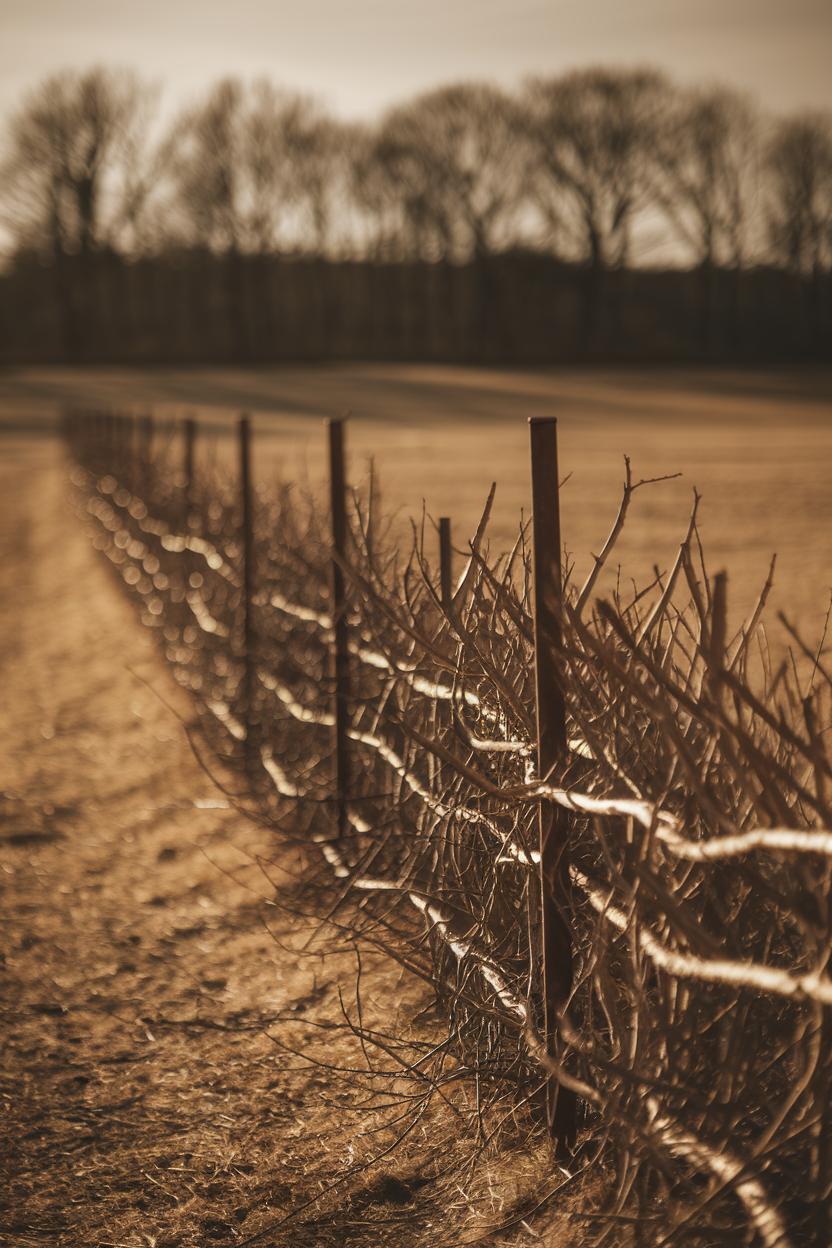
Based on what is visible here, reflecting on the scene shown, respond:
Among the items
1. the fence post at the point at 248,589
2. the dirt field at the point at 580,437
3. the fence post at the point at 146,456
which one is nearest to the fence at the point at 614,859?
the fence post at the point at 248,589

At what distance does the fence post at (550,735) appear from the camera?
280 cm

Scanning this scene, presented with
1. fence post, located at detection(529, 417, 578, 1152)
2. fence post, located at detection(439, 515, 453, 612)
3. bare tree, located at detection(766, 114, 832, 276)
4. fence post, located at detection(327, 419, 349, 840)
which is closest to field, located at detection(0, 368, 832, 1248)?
fence post, located at detection(529, 417, 578, 1152)

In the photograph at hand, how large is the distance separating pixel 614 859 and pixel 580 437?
26070mm

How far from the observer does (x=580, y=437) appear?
93.1ft

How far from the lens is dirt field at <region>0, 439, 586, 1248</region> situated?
9.99 feet

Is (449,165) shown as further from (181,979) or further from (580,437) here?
(181,979)

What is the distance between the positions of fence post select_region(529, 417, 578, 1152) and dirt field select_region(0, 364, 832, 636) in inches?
137

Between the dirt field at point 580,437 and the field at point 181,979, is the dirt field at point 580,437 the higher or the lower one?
the higher one

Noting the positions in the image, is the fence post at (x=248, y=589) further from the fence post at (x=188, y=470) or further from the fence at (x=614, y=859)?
the fence post at (x=188, y=470)

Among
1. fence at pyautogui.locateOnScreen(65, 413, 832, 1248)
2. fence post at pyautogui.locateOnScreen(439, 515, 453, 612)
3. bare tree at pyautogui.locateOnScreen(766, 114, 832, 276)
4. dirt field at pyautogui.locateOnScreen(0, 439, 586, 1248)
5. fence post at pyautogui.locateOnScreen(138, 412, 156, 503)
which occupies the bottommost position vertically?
dirt field at pyautogui.locateOnScreen(0, 439, 586, 1248)

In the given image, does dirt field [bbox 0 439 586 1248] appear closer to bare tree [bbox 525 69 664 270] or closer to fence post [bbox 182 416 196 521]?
fence post [bbox 182 416 196 521]

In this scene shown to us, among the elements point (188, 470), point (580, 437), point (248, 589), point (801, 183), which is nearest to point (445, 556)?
point (248, 589)

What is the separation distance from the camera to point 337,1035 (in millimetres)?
3912

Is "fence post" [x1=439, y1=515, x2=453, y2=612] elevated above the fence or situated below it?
above
